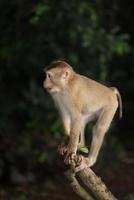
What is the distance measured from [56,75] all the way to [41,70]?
4830 mm

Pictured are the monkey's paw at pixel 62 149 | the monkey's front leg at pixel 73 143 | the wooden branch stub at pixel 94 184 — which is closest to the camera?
the wooden branch stub at pixel 94 184

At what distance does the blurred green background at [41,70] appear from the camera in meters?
10.0

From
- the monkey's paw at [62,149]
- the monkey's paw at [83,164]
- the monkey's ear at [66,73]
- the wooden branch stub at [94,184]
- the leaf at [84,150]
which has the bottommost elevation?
the wooden branch stub at [94,184]

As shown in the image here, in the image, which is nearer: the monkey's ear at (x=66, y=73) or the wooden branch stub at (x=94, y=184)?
the wooden branch stub at (x=94, y=184)

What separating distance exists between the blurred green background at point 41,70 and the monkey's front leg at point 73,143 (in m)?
Result: 3.55

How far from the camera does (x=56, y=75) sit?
5.69 m

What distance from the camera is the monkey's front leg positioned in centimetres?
536

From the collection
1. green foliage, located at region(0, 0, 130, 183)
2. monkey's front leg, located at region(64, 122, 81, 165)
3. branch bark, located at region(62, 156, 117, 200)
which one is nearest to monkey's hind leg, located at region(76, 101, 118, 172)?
monkey's front leg, located at region(64, 122, 81, 165)

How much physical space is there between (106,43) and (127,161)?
2.81 metres

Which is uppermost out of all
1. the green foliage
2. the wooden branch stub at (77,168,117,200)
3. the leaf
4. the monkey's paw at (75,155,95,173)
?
the green foliage

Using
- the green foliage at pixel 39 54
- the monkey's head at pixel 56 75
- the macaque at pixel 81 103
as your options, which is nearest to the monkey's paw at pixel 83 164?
the macaque at pixel 81 103

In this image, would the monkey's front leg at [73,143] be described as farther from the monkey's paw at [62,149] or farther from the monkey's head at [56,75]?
the monkey's head at [56,75]

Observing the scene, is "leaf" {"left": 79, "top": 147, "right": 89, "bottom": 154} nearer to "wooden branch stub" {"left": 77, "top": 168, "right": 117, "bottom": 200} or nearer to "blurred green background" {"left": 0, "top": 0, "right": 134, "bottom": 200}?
"wooden branch stub" {"left": 77, "top": 168, "right": 117, "bottom": 200}

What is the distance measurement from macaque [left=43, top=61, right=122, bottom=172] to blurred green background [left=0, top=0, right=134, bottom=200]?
10.9ft
